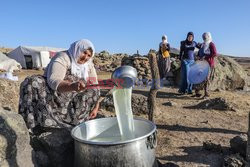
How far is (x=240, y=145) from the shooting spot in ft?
12.1

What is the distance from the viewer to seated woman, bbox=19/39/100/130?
138 inches

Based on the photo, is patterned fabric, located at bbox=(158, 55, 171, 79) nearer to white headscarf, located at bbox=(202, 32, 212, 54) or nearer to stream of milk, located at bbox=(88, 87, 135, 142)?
white headscarf, located at bbox=(202, 32, 212, 54)

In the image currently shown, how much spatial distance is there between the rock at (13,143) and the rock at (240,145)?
7.75 ft

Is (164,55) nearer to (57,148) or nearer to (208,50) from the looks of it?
(208,50)

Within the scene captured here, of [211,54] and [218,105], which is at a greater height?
[211,54]

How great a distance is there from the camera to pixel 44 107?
139 inches

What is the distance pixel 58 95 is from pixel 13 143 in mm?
1060

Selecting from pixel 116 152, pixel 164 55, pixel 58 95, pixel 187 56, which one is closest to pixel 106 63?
pixel 164 55

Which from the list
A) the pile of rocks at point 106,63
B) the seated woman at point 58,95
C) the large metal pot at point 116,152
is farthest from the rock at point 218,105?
the pile of rocks at point 106,63

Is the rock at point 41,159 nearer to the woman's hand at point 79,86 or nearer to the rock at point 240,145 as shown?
the woman's hand at point 79,86

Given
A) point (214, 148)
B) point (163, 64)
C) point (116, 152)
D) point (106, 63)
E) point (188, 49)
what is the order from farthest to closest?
1. point (106, 63)
2. point (163, 64)
3. point (188, 49)
4. point (214, 148)
5. point (116, 152)

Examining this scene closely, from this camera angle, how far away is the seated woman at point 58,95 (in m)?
3.51

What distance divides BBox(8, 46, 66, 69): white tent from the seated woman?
56.9 ft

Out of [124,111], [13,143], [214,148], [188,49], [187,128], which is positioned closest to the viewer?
[13,143]
